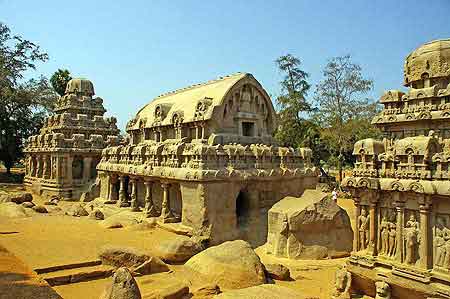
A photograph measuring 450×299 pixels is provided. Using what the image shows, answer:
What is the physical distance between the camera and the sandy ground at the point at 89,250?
11367mm

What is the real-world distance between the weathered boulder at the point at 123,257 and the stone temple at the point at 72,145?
63.1 feet

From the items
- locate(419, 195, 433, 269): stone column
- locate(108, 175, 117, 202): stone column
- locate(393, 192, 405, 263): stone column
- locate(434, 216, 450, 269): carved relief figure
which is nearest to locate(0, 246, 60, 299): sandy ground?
locate(393, 192, 405, 263): stone column

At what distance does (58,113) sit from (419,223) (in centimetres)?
3196

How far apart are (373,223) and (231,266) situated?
4324 mm

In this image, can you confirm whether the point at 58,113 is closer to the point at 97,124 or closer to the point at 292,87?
the point at 97,124

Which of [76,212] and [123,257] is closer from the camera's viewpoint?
[123,257]

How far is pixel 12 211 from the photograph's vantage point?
2105 centimetres

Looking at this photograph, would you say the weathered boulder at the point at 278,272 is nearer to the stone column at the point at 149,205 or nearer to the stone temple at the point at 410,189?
the stone temple at the point at 410,189

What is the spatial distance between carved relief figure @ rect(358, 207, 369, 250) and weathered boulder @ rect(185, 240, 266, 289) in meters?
3.08

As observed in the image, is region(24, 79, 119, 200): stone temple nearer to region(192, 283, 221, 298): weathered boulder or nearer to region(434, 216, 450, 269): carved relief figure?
region(192, 283, 221, 298): weathered boulder

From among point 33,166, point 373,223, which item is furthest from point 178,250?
point 33,166

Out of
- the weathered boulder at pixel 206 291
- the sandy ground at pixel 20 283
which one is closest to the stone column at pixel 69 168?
the sandy ground at pixel 20 283

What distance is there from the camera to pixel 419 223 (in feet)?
33.1

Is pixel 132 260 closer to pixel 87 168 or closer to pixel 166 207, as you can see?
pixel 166 207
